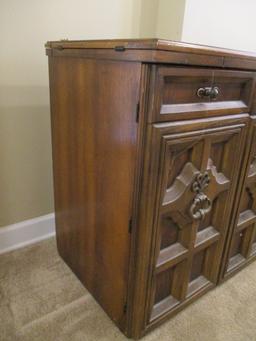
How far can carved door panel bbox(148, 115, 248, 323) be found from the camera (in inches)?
34.3

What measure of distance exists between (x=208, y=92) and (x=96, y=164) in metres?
0.44

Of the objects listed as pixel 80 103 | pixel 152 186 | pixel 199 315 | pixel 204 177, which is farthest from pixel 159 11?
pixel 199 315

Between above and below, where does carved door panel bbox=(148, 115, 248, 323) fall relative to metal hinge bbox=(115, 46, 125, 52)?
below

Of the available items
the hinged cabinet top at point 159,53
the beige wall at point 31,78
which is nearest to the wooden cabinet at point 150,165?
the hinged cabinet top at point 159,53

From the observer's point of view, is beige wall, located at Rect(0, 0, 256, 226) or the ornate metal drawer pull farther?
beige wall, located at Rect(0, 0, 256, 226)

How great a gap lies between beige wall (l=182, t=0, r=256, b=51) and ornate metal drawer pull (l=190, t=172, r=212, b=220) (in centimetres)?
89

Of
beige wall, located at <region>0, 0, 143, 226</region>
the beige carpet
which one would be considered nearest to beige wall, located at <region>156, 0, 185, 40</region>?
beige wall, located at <region>0, 0, 143, 226</region>

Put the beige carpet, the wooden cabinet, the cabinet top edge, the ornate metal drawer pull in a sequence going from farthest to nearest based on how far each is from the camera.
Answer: the beige carpet
the ornate metal drawer pull
the wooden cabinet
the cabinet top edge

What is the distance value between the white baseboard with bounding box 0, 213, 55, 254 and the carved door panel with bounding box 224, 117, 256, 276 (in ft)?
3.22

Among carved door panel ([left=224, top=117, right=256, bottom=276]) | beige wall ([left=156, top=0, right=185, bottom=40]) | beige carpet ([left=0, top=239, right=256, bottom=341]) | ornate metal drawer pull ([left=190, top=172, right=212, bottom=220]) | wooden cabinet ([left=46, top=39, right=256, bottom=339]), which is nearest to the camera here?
wooden cabinet ([left=46, top=39, right=256, bottom=339])

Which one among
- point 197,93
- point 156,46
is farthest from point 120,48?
point 197,93

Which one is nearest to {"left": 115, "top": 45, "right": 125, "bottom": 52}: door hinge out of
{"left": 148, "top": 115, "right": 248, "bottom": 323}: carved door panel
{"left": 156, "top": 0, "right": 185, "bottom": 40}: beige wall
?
{"left": 148, "top": 115, "right": 248, "bottom": 323}: carved door panel

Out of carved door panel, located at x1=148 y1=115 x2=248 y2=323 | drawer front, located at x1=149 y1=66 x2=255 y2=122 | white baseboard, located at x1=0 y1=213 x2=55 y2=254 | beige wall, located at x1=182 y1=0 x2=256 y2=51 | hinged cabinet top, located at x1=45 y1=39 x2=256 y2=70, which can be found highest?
beige wall, located at x1=182 y1=0 x2=256 y2=51

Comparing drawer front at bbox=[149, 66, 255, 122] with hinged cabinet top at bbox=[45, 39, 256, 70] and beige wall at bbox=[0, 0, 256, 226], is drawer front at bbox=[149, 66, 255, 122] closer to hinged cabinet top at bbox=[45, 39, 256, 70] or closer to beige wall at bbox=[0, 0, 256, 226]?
hinged cabinet top at bbox=[45, 39, 256, 70]
